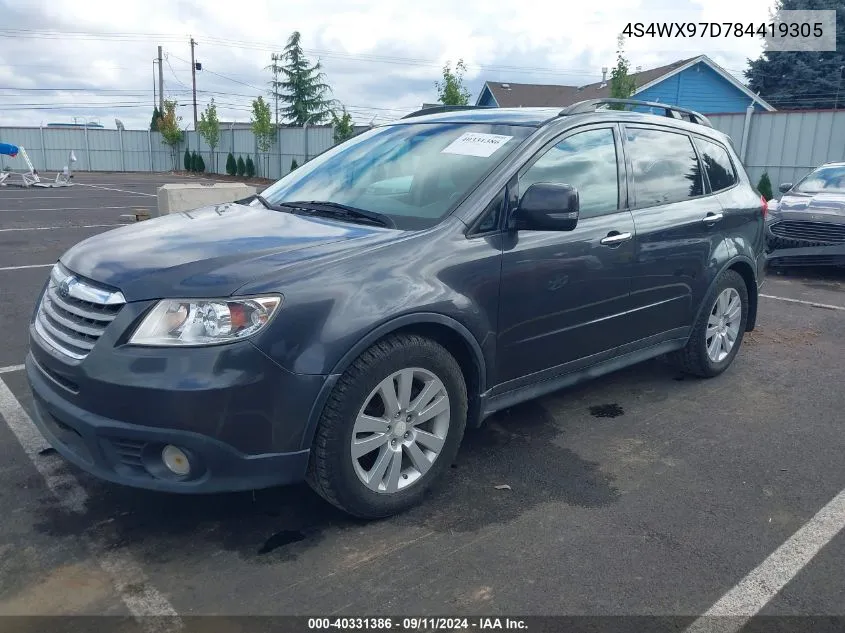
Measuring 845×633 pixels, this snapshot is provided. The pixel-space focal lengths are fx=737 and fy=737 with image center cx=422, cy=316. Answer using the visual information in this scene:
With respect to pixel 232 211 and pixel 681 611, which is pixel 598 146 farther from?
pixel 681 611

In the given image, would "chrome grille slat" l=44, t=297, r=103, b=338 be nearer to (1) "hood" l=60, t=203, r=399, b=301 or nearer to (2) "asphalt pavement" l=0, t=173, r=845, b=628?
(1) "hood" l=60, t=203, r=399, b=301

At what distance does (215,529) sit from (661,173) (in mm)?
3292

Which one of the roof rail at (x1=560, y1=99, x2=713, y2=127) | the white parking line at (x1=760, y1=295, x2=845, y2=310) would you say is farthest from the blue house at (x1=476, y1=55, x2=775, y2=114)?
the roof rail at (x1=560, y1=99, x2=713, y2=127)

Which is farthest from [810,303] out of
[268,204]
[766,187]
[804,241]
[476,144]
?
[766,187]

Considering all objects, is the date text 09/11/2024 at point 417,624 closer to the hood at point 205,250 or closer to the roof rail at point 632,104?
the hood at point 205,250

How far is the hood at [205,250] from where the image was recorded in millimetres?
2787

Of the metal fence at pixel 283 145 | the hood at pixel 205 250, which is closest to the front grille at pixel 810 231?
the hood at pixel 205 250

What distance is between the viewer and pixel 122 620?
253cm

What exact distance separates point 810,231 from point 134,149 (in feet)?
144

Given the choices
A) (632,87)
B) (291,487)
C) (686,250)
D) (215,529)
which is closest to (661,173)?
(686,250)

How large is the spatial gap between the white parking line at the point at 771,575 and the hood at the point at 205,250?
6.38 feet

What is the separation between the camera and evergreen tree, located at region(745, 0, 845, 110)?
125 feet

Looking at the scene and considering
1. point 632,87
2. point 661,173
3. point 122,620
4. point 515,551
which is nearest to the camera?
point 122,620

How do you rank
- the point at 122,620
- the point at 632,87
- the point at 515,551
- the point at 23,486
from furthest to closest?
the point at 632,87, the point at 23,486, the point at 515,551, the point at 122,620
